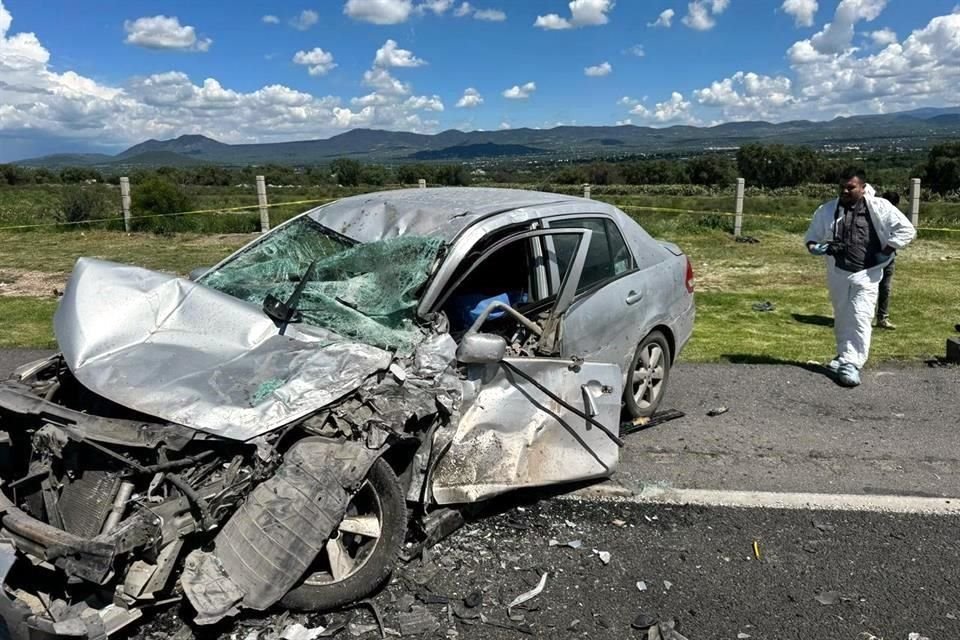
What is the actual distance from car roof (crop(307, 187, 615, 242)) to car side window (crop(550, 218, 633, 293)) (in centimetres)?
24

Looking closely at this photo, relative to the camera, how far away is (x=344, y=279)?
168 inches

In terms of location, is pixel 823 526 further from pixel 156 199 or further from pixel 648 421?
pixel 156 199

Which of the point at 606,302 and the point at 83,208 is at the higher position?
the point at 83,208

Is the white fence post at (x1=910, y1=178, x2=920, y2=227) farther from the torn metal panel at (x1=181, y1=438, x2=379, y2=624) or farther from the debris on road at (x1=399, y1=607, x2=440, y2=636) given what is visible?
the torn metal panel at (x1=181, y1=438, x2=379, y2=624)

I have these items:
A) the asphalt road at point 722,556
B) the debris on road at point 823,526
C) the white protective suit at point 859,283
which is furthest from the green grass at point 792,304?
the debris on road at point 823,526

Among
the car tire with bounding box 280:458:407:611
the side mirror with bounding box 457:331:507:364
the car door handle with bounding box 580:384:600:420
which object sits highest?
the side mirror with bounding box 457:331:507:364

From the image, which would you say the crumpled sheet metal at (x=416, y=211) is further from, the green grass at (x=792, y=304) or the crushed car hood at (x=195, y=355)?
the green grass at (x=792, y=304)

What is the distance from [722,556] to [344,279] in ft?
8.32

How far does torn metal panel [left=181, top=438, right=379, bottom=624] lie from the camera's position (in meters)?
2.92

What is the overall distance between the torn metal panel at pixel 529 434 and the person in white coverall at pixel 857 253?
141 inches

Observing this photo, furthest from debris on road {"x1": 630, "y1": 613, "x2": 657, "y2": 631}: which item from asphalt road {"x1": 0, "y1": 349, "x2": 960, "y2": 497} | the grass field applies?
the grass field

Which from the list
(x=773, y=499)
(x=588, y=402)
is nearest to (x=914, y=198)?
Answer: (x=773, y=499)

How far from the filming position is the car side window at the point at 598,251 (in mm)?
4840

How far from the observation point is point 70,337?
355cm
